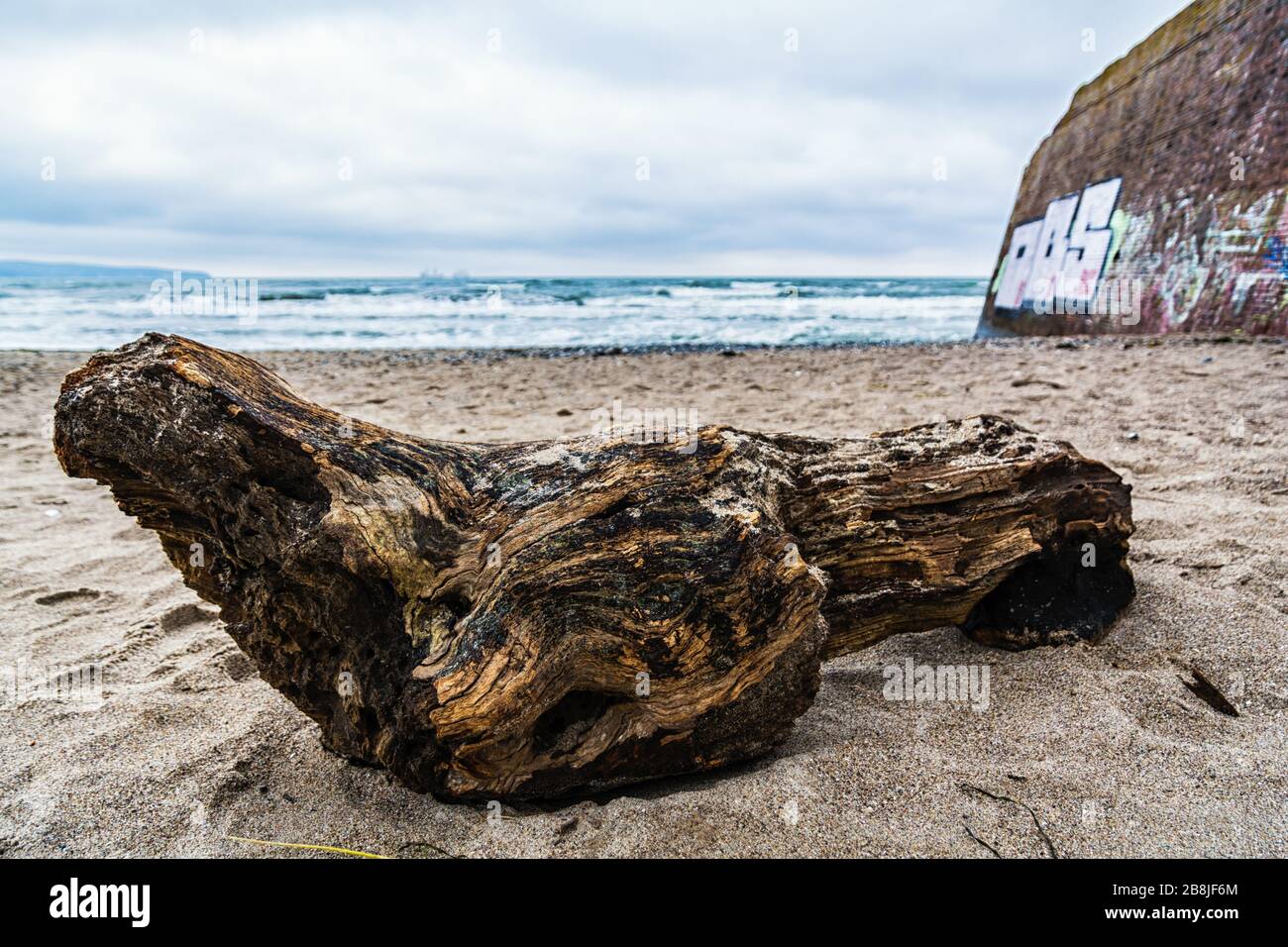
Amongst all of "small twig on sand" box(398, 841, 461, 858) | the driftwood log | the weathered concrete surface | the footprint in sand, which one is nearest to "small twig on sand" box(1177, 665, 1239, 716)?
the driftwood log

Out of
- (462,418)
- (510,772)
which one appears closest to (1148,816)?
(510,772)

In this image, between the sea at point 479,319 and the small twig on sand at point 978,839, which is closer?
the small twig on sand at point 978,839

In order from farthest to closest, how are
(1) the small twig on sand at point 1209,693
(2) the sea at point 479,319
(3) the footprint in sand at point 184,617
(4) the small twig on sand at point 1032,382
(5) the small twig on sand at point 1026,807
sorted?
(2) the sea at point 479,319
(4) the small twig on sand at point 1032,382
(3) the footprint in sand at point 184,617
(1) the small twig on sand at point 1209,693
(5) the small twig on sand at point 1026,807

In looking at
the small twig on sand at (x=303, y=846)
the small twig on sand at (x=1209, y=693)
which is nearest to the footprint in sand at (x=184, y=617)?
the small twig on sand at (x=303, y=846)

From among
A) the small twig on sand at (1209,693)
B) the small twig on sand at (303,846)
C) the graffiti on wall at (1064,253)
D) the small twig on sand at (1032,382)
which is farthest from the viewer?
the graffiti on wall at (1064,253)

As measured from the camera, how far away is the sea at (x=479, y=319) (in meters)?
17.2

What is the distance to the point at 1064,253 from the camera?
13969 millimetres

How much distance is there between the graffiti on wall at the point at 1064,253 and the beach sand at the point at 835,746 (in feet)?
31.6

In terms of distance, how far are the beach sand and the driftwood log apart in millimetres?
193

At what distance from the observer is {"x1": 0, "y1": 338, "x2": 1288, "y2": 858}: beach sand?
2.10m

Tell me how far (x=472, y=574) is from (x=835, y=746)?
1.28 m

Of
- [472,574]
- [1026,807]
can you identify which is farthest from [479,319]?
[1026,807]

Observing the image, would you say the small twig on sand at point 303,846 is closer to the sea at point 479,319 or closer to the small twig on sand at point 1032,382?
the small twig on sand at point 1032,382
